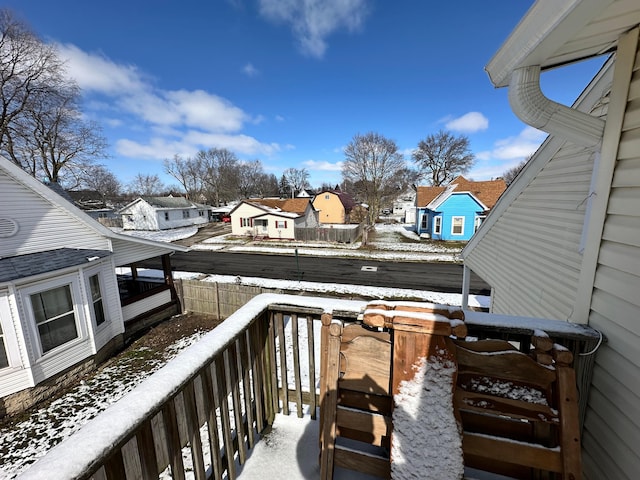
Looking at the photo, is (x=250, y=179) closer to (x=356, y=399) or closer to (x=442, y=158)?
(x=442, y=158)

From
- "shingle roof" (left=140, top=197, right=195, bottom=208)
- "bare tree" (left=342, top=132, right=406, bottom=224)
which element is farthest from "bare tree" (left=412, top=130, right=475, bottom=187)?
"shingle roof" (left=140, top=197, right=195, bottom=208)

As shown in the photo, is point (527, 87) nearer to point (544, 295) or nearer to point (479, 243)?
point (544, 295)

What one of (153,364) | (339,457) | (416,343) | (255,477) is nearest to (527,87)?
(416,343)

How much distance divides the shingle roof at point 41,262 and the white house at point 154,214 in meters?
25.1

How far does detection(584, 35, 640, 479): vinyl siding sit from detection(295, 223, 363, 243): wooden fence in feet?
63.2

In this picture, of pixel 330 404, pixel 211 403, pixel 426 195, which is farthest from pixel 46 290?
pixel 426 195

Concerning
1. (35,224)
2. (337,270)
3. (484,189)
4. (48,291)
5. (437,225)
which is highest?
(484,189)

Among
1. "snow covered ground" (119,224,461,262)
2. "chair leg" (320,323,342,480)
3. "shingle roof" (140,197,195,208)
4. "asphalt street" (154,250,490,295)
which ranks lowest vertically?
"asphalt street" (154,250,490,295)

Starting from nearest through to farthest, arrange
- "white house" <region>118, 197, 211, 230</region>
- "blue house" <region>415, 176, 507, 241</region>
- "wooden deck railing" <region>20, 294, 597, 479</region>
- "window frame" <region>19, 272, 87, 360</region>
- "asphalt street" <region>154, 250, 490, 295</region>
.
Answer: "wooden deck railing" <region>20, 294, 597, 479</region> → "window frame" <region>19, 272, 87, 360</region> → "asphalt street" <region>154, 250, 490, 295</region> → "blue house" <region>415, 176, 507, 241</region> → "white house" <region>118, 197, 211, 230</region>

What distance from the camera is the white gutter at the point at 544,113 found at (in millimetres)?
1576

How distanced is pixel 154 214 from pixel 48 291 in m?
25.9

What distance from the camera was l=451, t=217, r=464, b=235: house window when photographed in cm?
2061

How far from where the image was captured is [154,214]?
2859cm

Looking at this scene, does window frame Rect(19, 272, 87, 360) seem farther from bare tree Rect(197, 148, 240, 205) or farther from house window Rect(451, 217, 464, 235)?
bare tree Rect(197, 148, 240, 205)
